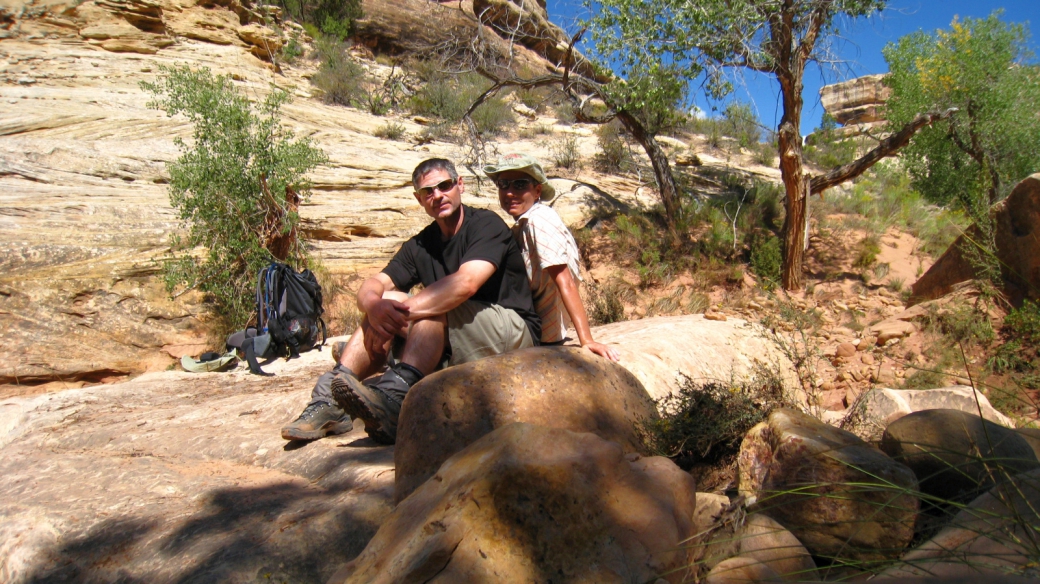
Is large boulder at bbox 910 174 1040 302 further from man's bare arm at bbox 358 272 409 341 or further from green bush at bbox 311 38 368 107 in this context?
green bush at bbox 311 38 368 107

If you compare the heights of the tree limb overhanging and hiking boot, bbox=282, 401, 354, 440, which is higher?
the tree limb overhanging

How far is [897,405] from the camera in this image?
3449mm

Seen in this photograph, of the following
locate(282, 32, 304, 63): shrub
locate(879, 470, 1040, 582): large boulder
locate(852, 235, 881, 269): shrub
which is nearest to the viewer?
locate(879, 470, 1040, 582): large boulder

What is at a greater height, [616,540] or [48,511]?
[616,540]

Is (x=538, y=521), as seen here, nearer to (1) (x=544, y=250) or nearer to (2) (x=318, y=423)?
(1) (x=544, y=250)

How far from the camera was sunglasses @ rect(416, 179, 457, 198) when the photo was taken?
340 centimetres

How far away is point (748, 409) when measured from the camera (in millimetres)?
2502

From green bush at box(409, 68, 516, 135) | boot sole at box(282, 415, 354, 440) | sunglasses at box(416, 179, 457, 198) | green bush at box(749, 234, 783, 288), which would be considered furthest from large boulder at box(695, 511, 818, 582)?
green bush at box(409, 68, 516, 135)

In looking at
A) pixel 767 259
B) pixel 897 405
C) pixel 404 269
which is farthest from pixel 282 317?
pixel 767 259

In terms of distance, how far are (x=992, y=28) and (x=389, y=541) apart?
14844 mm

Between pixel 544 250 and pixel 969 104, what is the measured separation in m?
10.9

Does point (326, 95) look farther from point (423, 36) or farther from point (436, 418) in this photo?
point (436, 418)

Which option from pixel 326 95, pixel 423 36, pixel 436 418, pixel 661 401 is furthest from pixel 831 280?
pixel 423 36

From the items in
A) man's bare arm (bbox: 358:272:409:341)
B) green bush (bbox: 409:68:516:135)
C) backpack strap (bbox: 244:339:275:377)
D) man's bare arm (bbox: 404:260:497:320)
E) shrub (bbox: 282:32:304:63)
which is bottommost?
backpack strap (bbox: 244:339:275:377)
